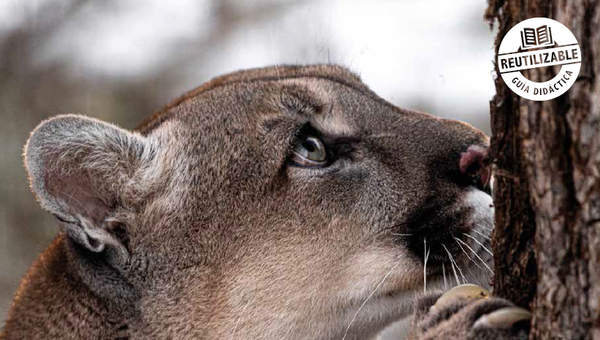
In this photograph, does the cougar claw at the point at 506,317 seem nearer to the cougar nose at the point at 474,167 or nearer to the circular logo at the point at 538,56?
the circular logo at the point at 538,56

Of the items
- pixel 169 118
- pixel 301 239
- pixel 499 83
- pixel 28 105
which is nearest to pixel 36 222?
pixel 28 105

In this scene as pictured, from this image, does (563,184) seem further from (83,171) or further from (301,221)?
(83,171)

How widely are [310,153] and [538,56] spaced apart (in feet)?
5.69

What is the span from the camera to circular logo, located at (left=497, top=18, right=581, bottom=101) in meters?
2.21

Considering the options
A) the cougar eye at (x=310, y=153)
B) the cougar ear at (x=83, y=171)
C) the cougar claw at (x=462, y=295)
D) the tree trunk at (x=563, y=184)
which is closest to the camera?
the tree trunk at (x=563, y=184)

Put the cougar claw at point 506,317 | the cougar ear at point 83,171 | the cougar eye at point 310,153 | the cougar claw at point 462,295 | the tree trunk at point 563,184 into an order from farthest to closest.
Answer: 1. the cougar eye at point 310,153
2. the cougar ear at point 83,171
3. the cougar claw at point 462,295
4. the cougar claw at point 506,317
5. the tree trunk at point 563,184

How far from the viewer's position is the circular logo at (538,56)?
2.21 m

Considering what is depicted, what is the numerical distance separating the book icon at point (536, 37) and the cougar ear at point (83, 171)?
210 centimetres

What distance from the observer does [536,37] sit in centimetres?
231

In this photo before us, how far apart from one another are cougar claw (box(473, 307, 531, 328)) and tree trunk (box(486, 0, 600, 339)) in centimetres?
8

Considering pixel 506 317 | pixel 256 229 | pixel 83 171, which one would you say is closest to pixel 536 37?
pixel 506 317

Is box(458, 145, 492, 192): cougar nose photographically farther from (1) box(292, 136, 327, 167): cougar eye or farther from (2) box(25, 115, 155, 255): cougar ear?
(2) box(25, 115, 155, 255): cougar ear

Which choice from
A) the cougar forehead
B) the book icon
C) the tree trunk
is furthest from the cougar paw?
the book icon

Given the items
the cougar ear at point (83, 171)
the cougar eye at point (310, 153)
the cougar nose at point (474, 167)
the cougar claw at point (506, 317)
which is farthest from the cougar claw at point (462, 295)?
the cougar ear at point (83, 171)
